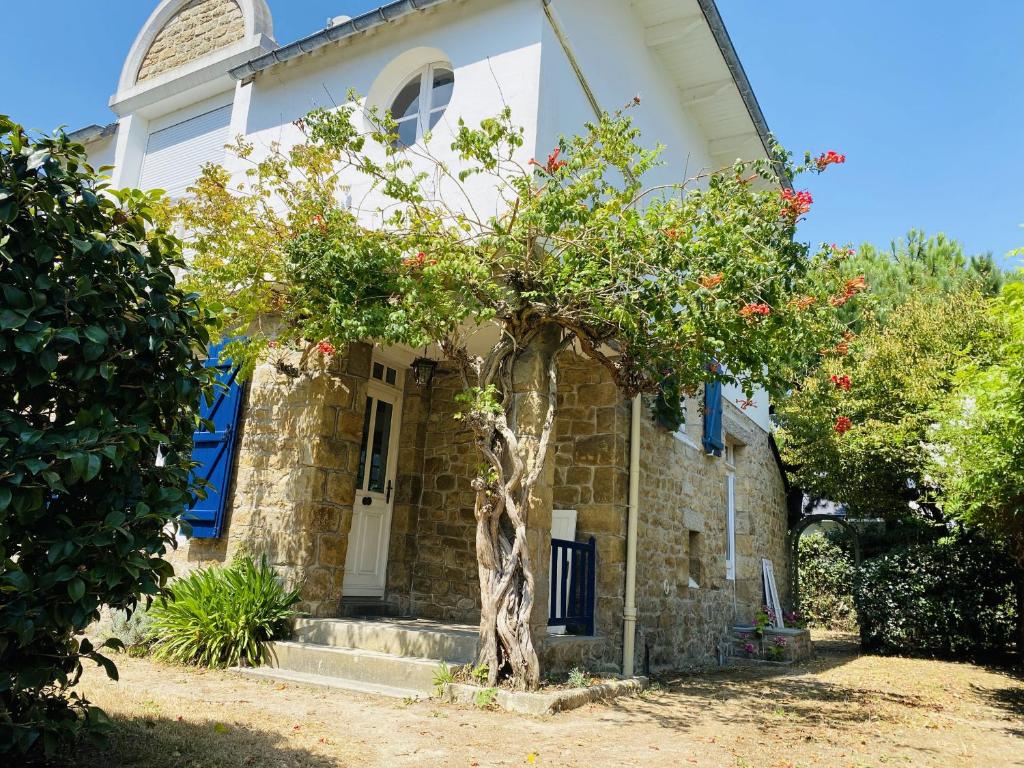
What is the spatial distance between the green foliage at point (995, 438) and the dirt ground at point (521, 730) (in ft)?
5.82

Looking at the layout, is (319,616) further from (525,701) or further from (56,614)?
(56,614)

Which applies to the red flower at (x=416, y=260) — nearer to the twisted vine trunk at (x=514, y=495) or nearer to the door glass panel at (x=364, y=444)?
the twisted vine trunk at (x=514, y=495)

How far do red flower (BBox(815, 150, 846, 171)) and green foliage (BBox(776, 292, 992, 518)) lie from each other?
5.88 m

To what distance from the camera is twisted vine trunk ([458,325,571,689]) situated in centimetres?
518

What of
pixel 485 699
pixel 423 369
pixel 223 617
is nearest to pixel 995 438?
pixel 485 699

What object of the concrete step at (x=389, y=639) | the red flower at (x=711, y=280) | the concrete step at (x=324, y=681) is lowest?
the concrete step at (x=324, y=681)

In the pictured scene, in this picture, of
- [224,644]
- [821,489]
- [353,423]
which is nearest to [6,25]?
[353,423]

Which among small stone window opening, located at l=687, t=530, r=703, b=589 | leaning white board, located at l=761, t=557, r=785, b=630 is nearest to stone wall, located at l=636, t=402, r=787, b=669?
small stone window opening, located at l=687, t=530, r=703, b=589

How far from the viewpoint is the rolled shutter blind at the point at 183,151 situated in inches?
335

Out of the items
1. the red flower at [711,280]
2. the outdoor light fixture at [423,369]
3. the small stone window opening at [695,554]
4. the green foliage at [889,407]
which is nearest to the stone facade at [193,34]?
the outdoor light fixture at [423,369]

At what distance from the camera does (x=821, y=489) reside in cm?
1278

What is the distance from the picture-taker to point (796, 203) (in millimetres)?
5102

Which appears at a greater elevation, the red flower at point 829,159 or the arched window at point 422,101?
the arched window at point 422,101

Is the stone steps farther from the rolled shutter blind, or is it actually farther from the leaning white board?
the leaning white board
